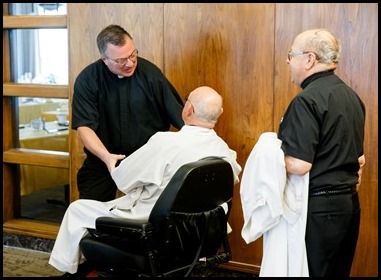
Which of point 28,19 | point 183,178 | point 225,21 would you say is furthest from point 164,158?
point 28,19

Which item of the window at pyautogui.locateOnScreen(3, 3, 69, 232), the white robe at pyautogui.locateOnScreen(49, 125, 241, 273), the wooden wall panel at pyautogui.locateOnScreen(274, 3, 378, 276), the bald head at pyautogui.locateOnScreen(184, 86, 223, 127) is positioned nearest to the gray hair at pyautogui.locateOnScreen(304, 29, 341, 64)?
the bald head at pyautogui.locateOnScreen(184, 86, 223, 127)

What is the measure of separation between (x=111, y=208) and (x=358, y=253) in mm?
1452

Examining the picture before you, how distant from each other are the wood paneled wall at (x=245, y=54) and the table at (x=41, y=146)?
0.87 metres

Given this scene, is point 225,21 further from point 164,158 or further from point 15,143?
point 15,143

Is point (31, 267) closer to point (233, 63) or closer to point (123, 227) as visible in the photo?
point (123, 227)

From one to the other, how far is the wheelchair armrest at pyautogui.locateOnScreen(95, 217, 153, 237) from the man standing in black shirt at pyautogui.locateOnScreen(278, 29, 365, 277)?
65 centimetres

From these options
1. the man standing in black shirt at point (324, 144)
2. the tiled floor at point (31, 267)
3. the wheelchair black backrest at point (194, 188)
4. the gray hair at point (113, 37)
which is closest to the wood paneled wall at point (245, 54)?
the tiled floor at point (31, 267)

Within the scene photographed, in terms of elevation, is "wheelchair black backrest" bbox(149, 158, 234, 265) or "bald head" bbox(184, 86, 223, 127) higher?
"bald head" bbox(184, 86, 223, 127)

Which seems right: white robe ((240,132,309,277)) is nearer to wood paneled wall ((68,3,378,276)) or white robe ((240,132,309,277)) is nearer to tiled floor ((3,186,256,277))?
tiled floor ((3,186,256,277))

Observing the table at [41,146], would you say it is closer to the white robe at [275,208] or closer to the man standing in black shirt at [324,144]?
the white robe at [275,208]

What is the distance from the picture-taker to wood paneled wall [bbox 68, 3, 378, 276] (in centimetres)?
298

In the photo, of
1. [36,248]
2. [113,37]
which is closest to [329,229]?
[113,37]

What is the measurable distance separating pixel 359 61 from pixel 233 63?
0.73 meters

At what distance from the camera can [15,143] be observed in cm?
425
